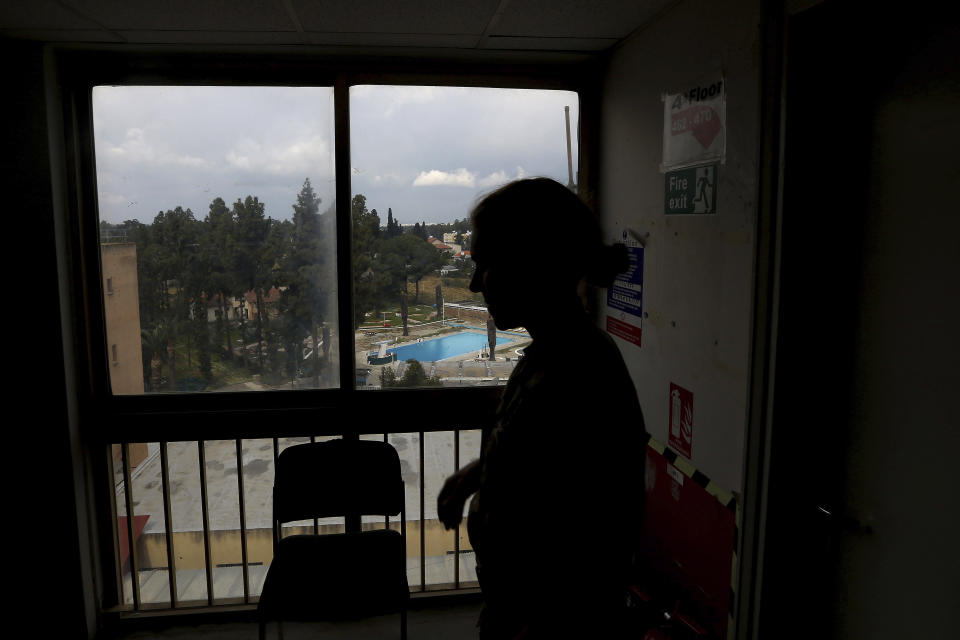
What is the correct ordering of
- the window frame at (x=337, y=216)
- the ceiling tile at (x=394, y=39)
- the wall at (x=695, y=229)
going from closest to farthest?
the wall at (x=695, y=229) < the ceiling tile at (x=394, y=39) < the window frame at (x=337, y=216)

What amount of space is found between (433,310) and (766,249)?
166 cm

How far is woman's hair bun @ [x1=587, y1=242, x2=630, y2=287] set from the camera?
1262mm

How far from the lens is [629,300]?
8.08 ft

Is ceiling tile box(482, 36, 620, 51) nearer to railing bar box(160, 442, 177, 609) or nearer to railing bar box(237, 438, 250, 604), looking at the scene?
railing bar box(237, 438, 250, 604)

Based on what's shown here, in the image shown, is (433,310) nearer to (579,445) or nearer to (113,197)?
(113,197)

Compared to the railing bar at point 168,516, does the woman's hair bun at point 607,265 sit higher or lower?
higher

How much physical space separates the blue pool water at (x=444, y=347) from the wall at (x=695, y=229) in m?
0.70

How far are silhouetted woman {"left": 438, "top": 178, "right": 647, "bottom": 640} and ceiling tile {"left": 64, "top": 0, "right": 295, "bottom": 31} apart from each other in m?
1.36

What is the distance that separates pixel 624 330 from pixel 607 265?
4.24 feet

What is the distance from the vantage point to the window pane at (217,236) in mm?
2582

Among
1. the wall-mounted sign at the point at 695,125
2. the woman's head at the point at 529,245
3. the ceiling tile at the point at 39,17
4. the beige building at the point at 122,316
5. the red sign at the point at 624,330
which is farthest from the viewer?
the beige building at the point at 122,316

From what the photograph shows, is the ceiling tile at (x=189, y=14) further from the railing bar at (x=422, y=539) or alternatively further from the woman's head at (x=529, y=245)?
Result: the railing bar at (x=422, y=539)

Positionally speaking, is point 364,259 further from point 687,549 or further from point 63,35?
point 687,549

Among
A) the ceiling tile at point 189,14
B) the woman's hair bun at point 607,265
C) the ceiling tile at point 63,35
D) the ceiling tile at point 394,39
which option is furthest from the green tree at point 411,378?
the ceiling tile at point 63,35
